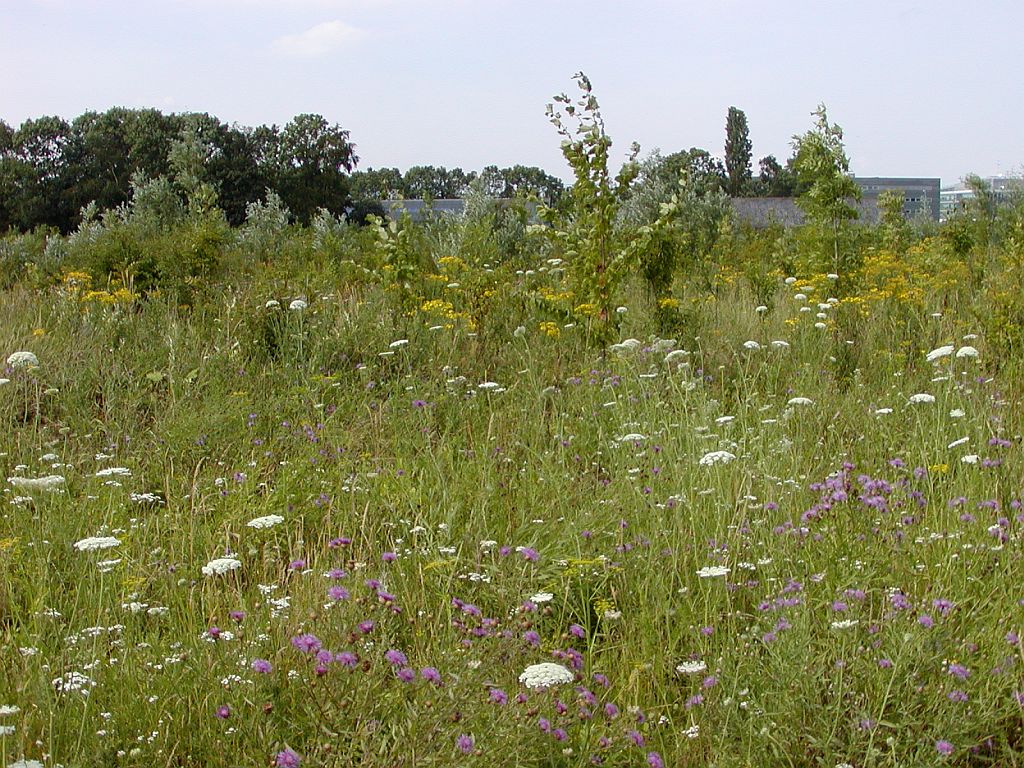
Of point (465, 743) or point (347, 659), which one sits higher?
point (347, 659)

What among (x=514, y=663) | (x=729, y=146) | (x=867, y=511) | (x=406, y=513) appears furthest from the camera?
(x=729, y=146)

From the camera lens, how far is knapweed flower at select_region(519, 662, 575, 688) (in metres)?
1.90

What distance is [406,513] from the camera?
11.4 ft

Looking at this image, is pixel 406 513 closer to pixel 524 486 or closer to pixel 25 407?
pixel 524 486

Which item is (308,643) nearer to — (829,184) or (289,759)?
(289,759)

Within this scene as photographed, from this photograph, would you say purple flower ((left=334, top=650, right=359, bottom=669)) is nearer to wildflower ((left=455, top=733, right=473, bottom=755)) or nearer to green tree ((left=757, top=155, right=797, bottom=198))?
wildflower ((left=455, top=733, right=473, bottom=755))

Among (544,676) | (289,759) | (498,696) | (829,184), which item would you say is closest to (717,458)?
(544,676)

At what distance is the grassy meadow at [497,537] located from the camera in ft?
6.56

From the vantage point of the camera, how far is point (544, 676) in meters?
1.92

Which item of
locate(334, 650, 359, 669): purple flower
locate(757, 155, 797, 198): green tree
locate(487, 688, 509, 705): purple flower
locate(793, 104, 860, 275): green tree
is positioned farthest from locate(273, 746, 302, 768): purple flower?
locate(757, 155, 797, 198): green tree

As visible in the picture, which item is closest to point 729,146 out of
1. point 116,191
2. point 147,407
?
point 116,191

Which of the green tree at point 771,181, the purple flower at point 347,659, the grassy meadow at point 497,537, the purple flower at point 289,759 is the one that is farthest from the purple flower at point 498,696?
the green tree at point 771,181

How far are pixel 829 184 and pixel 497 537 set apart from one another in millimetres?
7587

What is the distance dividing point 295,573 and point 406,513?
0.63 meters
